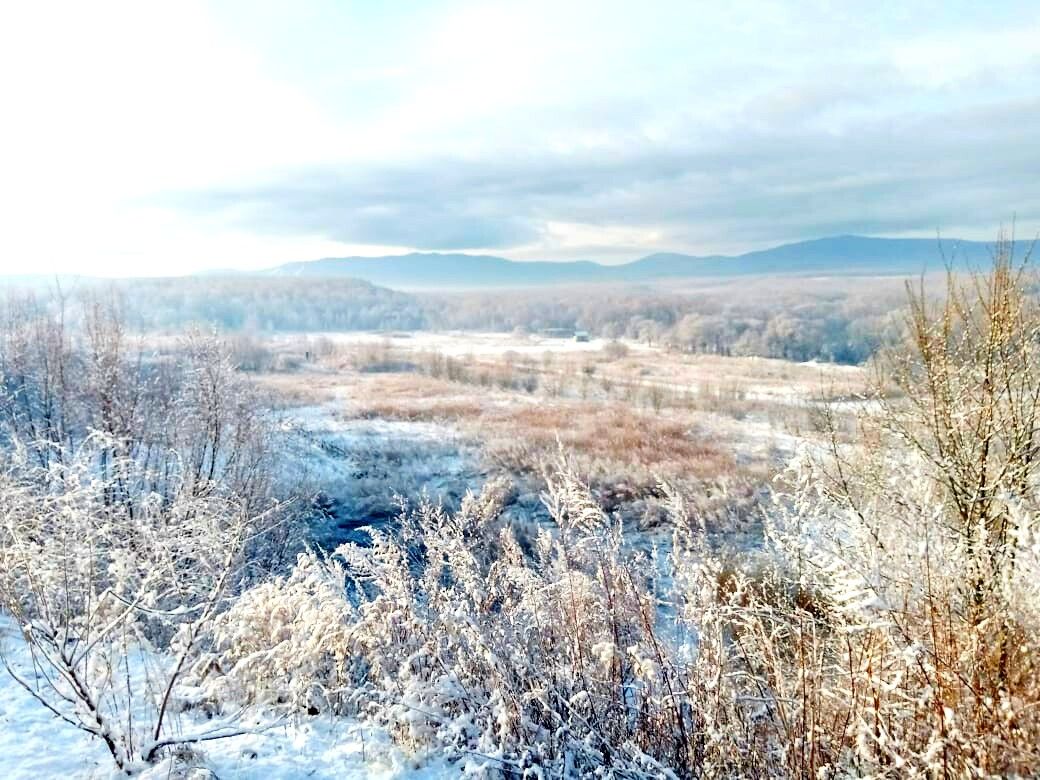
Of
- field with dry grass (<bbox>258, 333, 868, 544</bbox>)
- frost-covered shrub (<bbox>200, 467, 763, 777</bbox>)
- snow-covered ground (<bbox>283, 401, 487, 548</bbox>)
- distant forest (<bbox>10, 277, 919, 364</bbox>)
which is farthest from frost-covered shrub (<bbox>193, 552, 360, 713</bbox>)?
distant forest (<bbox>10, 277, 919, 364</bbox>)

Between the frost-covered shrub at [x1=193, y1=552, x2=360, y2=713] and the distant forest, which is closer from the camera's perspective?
the frost-covered shrub at [x1=193, y1=552, x2=360, y2=713]

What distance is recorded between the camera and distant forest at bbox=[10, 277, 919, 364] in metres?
65.7

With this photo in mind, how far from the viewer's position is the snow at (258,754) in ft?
12.0

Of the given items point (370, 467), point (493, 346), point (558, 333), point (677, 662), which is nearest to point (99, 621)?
point (677, 662)

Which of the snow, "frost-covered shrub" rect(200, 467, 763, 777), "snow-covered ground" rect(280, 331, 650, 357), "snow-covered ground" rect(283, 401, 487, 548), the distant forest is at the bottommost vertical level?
"snow-covered ground" rect(283, 401, 487, 548)

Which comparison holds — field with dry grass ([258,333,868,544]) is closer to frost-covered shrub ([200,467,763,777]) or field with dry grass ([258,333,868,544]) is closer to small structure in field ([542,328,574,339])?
frost-covered shrub ([200,467,763,777])

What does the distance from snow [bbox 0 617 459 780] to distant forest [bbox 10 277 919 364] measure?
53.3 metres

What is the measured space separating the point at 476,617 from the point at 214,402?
10.8m

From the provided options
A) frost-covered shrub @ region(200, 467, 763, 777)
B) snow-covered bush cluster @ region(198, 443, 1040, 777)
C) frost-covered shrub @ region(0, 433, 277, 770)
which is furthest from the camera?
frost-covered shrub @ region(0, 433, 277, 770)

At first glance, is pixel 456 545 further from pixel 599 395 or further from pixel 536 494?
pixel 599 395

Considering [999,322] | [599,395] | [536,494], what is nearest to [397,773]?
[999,322]

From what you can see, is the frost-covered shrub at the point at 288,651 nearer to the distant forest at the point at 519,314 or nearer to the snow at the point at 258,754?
the snow at the point at 258,754

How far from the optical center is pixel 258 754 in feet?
12.8

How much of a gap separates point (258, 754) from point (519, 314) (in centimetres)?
11514
